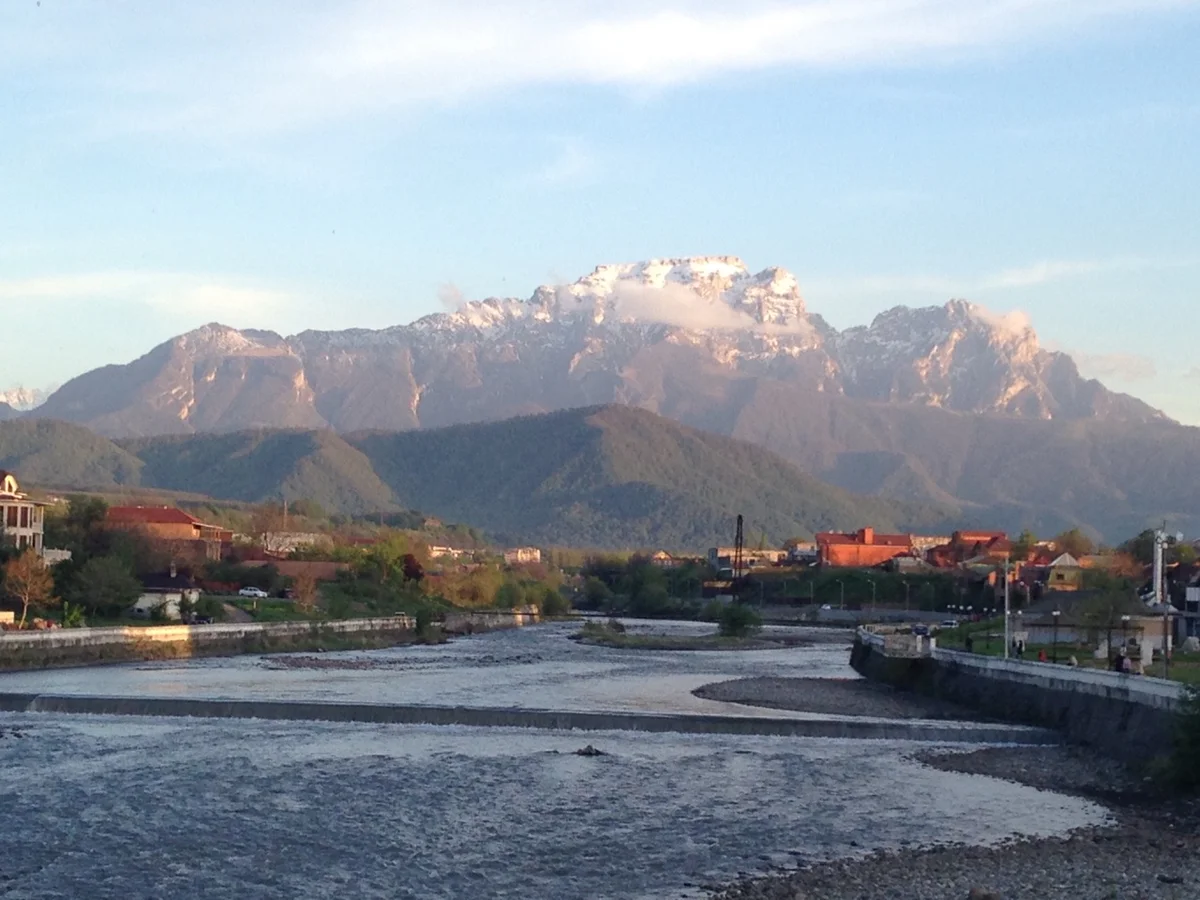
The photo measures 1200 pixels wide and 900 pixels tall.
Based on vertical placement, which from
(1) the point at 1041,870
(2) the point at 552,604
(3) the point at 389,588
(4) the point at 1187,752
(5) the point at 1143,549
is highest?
(5) the point at 1143,549

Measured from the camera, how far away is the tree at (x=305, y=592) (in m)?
120

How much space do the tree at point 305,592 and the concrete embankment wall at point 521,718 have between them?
61918 mm

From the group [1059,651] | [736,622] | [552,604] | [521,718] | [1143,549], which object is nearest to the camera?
[521,718]

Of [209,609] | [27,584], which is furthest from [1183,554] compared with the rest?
[27,584]

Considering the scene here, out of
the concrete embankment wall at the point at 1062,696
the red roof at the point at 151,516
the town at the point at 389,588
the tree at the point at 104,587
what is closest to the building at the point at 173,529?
the red roof at the point at 151,516

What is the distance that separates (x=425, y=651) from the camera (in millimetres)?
107688

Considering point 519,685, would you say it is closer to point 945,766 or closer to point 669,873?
point 945,766

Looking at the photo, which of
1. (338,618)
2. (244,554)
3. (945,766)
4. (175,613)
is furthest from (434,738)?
(244,554)

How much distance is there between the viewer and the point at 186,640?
87.8 m

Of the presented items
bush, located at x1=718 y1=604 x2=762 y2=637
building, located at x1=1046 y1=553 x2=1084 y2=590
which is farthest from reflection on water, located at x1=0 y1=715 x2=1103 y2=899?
building, located at x1=1046 y1=553 x2=1084 y2=590

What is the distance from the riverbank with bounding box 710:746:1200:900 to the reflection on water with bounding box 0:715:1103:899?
128 cm

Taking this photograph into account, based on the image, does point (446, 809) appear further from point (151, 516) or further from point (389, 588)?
point (151, 516)

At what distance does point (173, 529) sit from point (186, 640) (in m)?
72.6

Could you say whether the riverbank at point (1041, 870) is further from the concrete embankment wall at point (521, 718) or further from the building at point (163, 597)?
the building at point (163, 597)
